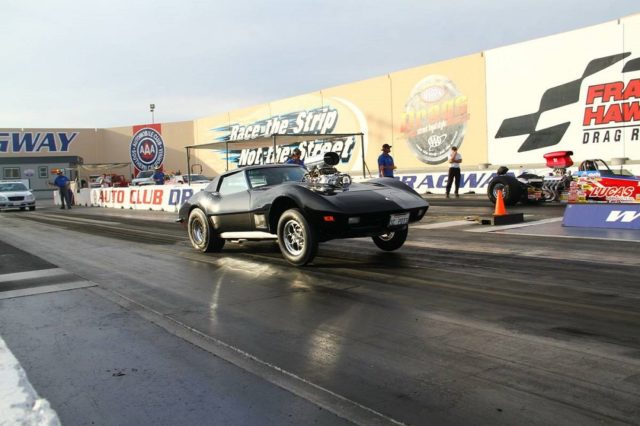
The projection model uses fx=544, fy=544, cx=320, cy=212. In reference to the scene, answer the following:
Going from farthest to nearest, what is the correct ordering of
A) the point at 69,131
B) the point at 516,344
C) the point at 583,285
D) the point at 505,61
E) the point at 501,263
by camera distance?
the point at 69,131
the point at 505,61
the point at 501,263
the point at 583,285
the point at 516,344

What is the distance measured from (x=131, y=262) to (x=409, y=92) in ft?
68.7

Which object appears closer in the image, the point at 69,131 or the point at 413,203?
the point at 413,203

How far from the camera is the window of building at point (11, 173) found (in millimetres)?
46938

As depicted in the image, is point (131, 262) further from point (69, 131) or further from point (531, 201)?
point (69, 131)

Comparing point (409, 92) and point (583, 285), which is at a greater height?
point (409, 92)

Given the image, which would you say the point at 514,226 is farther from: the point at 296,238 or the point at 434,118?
the point at 434,118

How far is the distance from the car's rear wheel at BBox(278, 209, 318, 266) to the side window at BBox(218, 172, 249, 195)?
1.26 m

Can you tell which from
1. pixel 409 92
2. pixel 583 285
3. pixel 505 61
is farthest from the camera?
pixel 409 92

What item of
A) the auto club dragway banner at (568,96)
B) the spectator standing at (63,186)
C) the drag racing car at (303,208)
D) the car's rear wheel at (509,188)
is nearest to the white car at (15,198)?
the spectator standing at (63,186)


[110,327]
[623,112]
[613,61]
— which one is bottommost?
[110,327]

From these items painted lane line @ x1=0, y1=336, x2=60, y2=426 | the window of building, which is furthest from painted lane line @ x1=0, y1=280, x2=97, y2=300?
the window of building

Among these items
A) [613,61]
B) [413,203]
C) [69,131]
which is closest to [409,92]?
[613,61]

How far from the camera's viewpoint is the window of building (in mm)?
46938

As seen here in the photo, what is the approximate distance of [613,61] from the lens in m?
18.1
